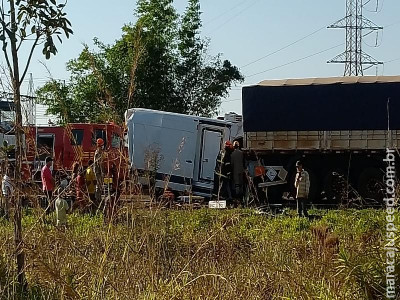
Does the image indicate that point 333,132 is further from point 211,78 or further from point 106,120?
point 211,78

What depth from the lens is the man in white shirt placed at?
5.43 meters

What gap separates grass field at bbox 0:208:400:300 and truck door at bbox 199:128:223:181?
11978 mm

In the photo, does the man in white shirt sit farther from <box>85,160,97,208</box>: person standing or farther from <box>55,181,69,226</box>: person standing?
<box>85,160,97,208</box>: person standing

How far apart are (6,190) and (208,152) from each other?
14.0 m

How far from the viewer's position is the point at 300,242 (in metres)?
8.23

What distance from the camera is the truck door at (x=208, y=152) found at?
1944 centimetres

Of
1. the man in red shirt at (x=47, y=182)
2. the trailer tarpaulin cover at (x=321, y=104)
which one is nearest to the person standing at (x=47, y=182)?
the man in red shirt at (x=47, y=182)

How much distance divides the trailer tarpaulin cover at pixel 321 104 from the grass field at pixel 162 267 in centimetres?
1268

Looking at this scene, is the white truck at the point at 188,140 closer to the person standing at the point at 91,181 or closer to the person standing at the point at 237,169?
the person standing at the point at 237,169

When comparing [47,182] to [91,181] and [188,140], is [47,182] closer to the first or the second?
[91,181]

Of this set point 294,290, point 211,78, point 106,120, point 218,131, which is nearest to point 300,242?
point 294,290

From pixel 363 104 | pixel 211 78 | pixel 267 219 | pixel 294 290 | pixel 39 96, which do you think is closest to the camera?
pixel 294 290

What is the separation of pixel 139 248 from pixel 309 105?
14.8 meters

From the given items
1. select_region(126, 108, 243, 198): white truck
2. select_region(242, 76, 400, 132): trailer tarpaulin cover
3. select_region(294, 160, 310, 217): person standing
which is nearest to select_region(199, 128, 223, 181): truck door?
select_region(126, 108, 243, 198): white truck
